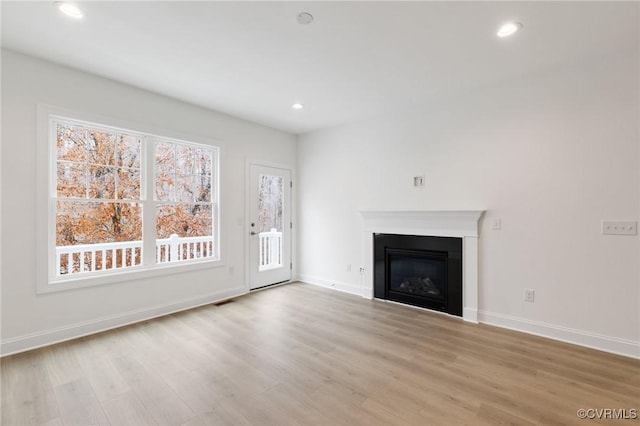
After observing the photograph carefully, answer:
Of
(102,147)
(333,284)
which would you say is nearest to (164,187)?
(102,147)

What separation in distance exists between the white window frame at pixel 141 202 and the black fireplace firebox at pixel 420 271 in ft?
7.80

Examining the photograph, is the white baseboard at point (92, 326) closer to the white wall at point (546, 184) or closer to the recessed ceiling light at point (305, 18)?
the white wall at point (546, 184)

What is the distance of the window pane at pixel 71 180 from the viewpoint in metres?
3.11

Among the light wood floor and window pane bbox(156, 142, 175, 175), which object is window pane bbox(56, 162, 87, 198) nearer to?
window pane bbox(156, 142, 175, 175)

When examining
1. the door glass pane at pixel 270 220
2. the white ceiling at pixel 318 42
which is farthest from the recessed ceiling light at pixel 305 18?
the door glass pane at pixel 270 220

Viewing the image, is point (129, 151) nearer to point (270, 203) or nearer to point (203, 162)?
point (203, 162)

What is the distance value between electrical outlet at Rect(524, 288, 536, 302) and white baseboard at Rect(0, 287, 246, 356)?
3.86m

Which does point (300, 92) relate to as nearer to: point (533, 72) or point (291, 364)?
point (533, 72)

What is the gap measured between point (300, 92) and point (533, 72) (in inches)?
98.3

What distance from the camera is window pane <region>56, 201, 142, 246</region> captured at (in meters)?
3.17

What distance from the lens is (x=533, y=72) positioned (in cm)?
302

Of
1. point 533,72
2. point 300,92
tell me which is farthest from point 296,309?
point 533,72

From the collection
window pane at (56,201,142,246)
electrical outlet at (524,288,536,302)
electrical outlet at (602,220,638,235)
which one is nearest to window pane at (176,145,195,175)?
window pane at (56,201,142,246)

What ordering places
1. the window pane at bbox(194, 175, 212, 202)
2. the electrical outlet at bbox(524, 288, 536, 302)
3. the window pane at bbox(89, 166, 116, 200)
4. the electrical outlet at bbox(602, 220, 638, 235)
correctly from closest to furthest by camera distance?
the electrical outlet at bbox(602, 220, 638, 235) → the electrical outlet at bbox(524, 288, 536, 302) → the window pane at bbox(89, 166, 116, 200) → the window pane at bbox(194, 175, 212, 202)
